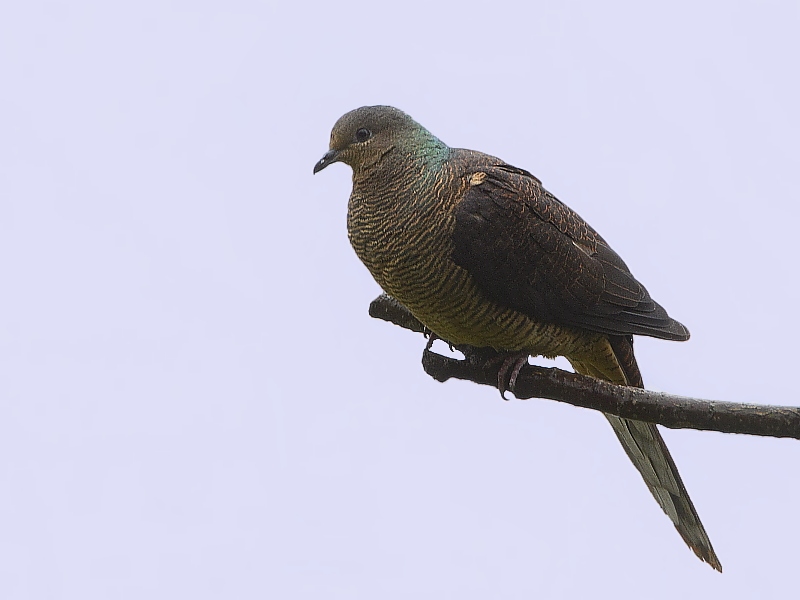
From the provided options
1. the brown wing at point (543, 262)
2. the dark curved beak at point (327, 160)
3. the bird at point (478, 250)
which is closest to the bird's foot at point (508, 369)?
the bird at point (478, 250)

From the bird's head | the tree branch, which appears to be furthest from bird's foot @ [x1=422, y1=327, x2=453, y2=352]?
the bird's head

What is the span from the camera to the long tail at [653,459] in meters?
4.32

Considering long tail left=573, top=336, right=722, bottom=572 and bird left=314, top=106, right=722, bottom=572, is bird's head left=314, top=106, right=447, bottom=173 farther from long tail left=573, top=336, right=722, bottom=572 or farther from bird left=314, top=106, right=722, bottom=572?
long tail left=573, top=336, right=722, bottom=572

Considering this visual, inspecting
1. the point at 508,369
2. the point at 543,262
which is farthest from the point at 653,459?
the point at 543,262

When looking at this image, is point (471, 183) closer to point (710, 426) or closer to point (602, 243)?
point (602, 243)

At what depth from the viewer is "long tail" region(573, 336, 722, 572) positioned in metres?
4.32

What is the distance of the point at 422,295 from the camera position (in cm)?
380

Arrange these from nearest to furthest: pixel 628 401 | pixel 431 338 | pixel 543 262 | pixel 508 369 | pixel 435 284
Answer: pixel 628 401, pixel 435 284, pixel 543 262, pixel 508 369, pixel 431 338

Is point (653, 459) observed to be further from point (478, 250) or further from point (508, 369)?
point (478, 250)

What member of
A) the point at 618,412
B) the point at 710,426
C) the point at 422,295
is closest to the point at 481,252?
the point at 422,295

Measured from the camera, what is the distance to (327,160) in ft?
12.4

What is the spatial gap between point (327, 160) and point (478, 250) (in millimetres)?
656

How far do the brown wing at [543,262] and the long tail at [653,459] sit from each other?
211 mm

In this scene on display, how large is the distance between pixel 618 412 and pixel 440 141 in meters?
1.25
